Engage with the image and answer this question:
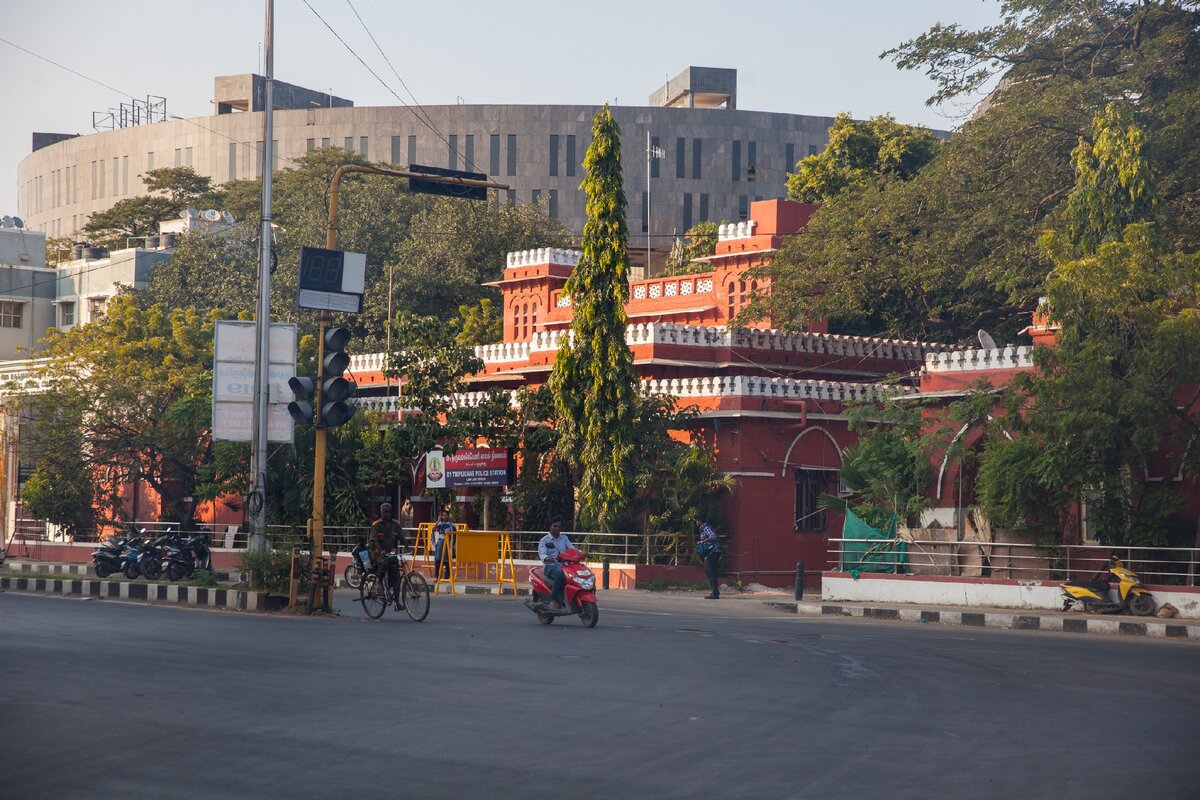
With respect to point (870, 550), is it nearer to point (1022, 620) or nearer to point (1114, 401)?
point (1022, 620)

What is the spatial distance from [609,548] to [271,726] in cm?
2131

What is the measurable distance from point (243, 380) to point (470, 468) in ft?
39.6

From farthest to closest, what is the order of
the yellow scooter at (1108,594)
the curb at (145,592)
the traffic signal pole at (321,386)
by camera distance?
the yellow scooter at (1108,594)
the curb at (145,592)
the traffic signal pole at (321,386)

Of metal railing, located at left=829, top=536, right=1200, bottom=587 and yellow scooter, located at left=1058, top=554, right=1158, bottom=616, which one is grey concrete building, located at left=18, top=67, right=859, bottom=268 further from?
yellow scooter, located at left=1058, top=554, right=1158, bottom=616

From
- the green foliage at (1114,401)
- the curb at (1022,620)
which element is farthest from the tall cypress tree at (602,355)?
the green foliage at (1114,401)

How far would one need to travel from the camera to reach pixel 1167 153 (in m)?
30.4

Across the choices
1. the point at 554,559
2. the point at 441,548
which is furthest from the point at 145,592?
the point at 554,559

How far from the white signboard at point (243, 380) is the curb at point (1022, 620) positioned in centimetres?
933

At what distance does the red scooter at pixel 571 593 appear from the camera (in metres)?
17.6

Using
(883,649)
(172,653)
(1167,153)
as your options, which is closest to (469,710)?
(172,653)

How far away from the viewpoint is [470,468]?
107 feet

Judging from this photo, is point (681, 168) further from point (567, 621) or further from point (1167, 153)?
point (567, 621)

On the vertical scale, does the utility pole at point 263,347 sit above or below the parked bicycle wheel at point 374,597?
above

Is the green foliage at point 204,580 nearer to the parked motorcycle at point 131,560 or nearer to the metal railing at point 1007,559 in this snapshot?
the parked motorcycle at point 131,560
